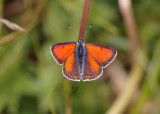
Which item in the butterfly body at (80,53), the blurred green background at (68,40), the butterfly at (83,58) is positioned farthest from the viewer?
the blurred green background at (68,40)

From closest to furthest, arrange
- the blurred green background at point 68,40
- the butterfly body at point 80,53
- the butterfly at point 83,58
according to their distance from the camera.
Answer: the butterfly at point 83,58, the butterfly body at point 80,53, the blurred green background at point 68,40

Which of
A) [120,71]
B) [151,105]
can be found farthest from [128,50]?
[151,105]

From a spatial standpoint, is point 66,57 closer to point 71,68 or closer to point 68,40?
point 71,68

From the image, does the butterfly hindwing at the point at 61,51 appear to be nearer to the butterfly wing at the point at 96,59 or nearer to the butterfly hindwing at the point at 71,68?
the butterfly hindwing at the point at 71,68

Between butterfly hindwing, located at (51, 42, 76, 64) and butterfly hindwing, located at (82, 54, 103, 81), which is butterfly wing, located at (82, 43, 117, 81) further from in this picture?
butterfly hindwing, located at (51, 42, 76, 64)

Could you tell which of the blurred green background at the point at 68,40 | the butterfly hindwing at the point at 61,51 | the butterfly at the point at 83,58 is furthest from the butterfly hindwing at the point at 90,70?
the blurred green background at the point at 68,40

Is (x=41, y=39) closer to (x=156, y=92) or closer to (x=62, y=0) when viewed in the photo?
(x=62, y=0)

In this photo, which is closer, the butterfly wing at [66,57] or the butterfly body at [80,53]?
the butterfly wing at [66,57]

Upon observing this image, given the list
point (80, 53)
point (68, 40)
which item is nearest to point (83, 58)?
point (80, 53)

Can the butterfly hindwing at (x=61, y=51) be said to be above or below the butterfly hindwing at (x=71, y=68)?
above
